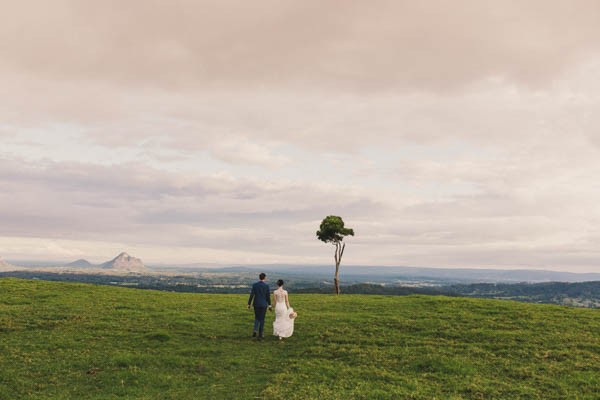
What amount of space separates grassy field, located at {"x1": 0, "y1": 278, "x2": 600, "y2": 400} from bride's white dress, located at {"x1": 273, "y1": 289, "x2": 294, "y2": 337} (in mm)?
715

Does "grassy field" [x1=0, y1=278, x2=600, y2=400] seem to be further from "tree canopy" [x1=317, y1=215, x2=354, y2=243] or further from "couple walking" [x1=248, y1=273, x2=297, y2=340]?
"tree canopy" [x1=317, y1=215, x2=354, y2=243]

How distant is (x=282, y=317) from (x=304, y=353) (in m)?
3.77

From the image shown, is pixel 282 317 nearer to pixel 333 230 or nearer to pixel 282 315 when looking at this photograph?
pixel 282 315

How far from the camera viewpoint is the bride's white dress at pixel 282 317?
25.4m

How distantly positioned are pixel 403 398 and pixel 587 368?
10.2 meters

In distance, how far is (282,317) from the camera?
83.7 feet

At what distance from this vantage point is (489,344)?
75.9 ft

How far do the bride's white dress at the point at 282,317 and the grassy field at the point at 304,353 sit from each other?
72 centimetres

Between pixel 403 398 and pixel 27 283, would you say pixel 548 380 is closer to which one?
pixel 403 398

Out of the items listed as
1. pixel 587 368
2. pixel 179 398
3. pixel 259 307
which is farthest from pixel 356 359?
pixel 587 368

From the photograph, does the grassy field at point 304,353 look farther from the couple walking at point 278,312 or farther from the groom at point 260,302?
the groom at point 260,302

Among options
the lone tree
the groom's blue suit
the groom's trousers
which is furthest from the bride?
the lone tree

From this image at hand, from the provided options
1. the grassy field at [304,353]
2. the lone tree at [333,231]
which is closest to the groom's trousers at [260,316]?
the grassy field at [304,353]

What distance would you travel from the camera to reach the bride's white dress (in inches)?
999
